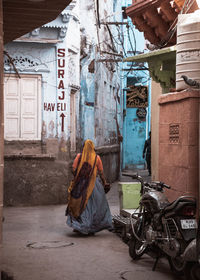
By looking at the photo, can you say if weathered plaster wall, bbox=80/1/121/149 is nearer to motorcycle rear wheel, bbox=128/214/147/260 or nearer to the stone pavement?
the stone pavement

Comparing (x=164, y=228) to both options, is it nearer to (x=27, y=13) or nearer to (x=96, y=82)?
(x=27, y=13)

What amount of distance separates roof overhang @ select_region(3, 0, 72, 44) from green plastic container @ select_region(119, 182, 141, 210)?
4.36 m

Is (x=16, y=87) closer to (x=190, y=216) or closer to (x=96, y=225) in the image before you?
(x=96, y=225)

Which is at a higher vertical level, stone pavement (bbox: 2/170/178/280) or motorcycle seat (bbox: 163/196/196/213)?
motorcycle seat (bbox: 163/196/196/213)

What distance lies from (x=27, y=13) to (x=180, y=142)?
3248 millimetres

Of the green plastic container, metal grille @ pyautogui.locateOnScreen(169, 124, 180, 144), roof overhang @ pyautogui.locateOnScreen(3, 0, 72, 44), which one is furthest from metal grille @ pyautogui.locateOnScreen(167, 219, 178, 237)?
the green plastic container

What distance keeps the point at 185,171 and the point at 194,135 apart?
1.83 feet

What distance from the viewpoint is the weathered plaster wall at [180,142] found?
28.8 ft

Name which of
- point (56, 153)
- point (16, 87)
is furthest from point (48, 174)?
point (16, 87)

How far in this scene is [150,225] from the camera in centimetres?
796

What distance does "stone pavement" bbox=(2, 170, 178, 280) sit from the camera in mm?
7344

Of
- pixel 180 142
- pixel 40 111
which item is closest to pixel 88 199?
pixel 180 142

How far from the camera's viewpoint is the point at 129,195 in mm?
11555

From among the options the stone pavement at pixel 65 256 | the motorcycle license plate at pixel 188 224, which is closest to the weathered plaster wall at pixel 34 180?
the stone pavement at pixel 65 256
